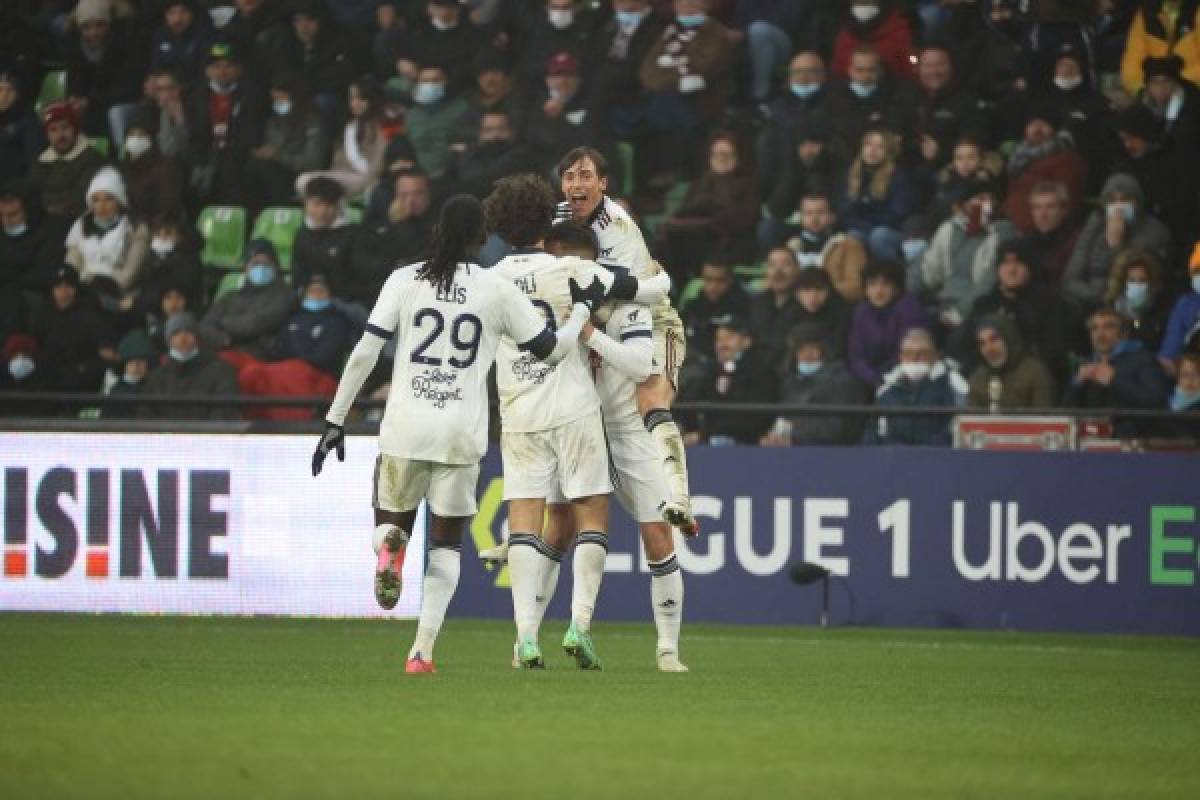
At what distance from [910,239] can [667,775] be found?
1210 cm

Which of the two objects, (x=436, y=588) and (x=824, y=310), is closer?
(x=436, y=588)

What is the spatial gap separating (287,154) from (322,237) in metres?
1.76

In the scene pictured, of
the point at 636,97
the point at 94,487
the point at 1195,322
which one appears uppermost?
the point at 636,97

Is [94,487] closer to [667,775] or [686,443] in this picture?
[686,443]

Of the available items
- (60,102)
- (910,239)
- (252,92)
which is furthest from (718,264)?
(60,102)

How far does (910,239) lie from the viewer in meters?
19.1

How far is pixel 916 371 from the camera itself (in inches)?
698

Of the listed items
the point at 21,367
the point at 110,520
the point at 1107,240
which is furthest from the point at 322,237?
the point at 1107,240

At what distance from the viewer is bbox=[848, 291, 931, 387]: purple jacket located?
18203 mm

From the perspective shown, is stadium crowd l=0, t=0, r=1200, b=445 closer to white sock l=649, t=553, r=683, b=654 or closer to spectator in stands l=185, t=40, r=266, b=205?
spectator in stands l=185, t=40, r=266, b=205

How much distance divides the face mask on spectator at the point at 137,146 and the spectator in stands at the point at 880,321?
7295 mm

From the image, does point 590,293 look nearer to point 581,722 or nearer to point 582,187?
point 582,187

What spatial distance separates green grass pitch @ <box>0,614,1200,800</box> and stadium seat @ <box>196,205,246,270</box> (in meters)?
7.44

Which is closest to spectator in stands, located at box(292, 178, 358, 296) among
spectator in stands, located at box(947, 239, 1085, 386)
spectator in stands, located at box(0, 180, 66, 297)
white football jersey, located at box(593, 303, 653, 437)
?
spectator in stands, located at box(0, 180, 66, 297)
